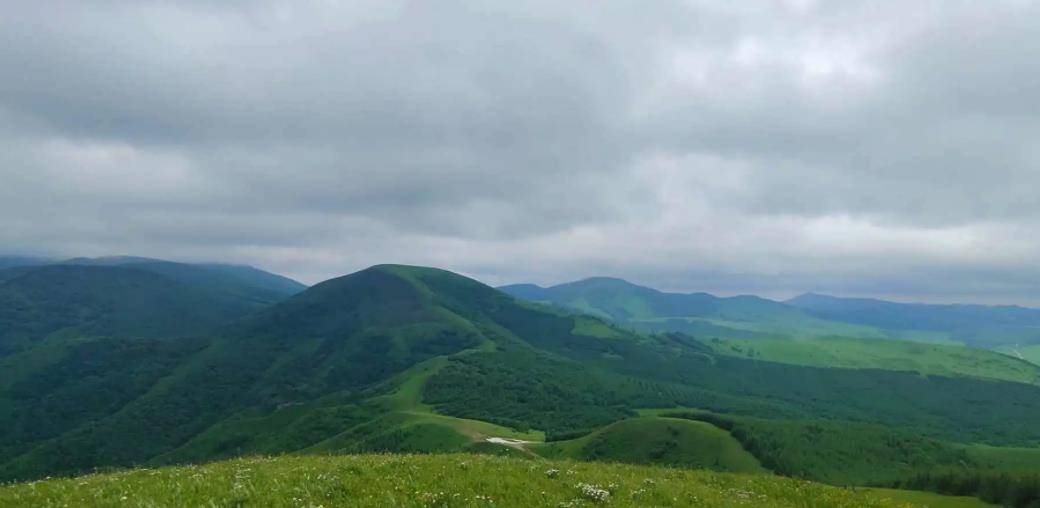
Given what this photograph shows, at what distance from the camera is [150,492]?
1925cm

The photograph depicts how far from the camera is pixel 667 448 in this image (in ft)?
600

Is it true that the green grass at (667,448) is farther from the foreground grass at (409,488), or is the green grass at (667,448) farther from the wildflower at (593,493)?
the wildflower at (593,493)

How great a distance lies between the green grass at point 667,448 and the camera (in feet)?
574

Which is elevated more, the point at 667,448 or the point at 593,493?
the point at 593,493

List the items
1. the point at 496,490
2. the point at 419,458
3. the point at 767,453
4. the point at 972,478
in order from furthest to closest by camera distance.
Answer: the point at 767,453 → the point at 972,478 → the point at 419,458 → the point at 496,490

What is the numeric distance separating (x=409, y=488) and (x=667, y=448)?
177 meters

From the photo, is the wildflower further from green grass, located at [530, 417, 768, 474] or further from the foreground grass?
green grass, located at [530, 417, 768, 474]

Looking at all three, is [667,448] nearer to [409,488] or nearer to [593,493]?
[593,493]

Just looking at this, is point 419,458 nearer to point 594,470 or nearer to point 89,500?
point 594,470

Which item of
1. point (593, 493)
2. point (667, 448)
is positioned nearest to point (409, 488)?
point (593, 493)

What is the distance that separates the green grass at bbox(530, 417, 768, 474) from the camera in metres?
175

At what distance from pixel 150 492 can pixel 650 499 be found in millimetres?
16397

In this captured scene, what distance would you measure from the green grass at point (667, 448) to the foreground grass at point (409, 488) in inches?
5998

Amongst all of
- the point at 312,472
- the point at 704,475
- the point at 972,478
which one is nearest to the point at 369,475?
the point at 312,472
